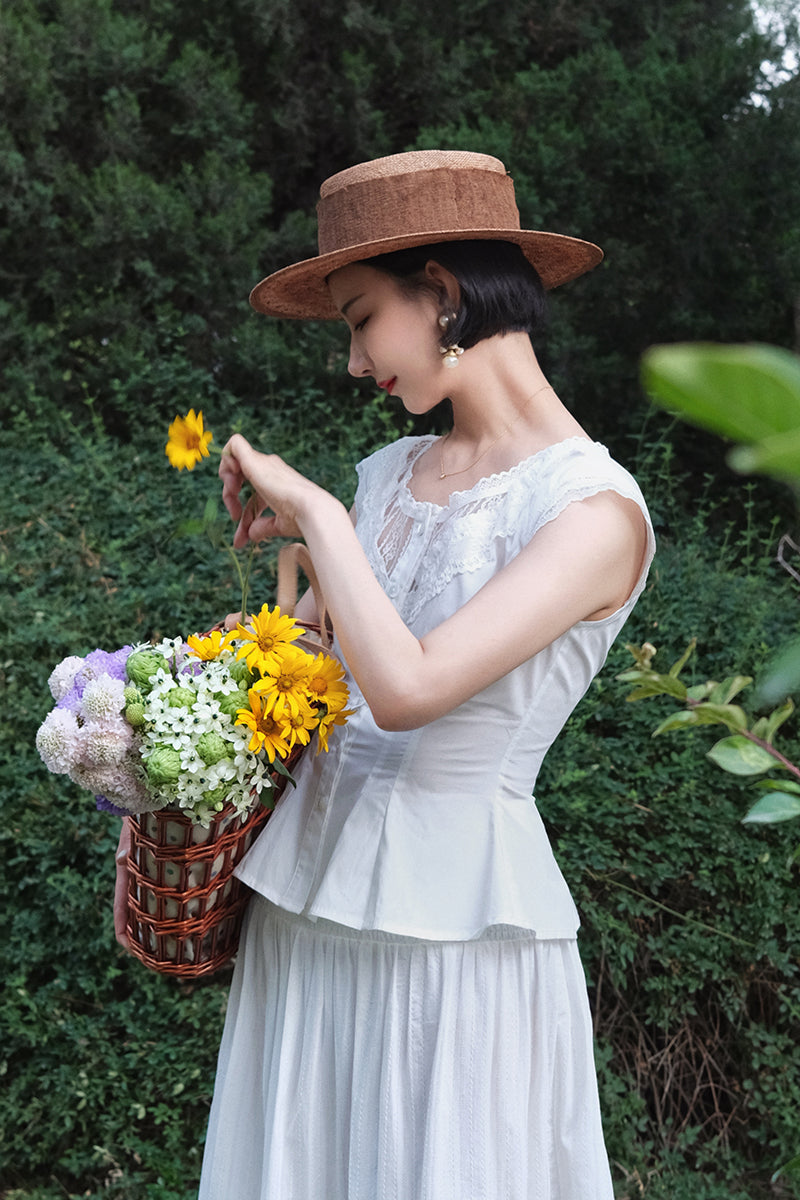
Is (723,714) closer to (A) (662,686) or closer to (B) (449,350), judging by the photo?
(A) (662,686)

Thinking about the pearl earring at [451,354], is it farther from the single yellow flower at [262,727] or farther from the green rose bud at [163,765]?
the green rose bud at [163,765]

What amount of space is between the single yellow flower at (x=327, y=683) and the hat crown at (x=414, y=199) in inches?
21.0

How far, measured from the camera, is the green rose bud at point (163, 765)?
3.77 ft

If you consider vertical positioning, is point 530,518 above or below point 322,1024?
above

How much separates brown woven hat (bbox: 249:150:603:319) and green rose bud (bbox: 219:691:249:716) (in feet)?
1.91

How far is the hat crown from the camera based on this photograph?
1397 millimetres

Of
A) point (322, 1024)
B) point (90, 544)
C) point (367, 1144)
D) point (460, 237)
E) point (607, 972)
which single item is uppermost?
point (460, 237)

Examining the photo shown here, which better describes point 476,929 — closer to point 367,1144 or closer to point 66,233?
point 367,1144

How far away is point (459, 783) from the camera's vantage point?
1.37 m

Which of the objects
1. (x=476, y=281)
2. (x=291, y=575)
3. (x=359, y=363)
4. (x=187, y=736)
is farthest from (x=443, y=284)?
(x=187, y=736)

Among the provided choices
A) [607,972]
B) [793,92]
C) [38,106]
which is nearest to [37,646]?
[607,972]

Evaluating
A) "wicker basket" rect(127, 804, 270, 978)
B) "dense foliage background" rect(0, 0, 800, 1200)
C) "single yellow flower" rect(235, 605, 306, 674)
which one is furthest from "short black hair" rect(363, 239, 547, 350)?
"dense foliage background" rect(0, 0, 800, 1200)

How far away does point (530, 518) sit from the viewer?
1.31 meters

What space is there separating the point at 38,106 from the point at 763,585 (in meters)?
2.94
